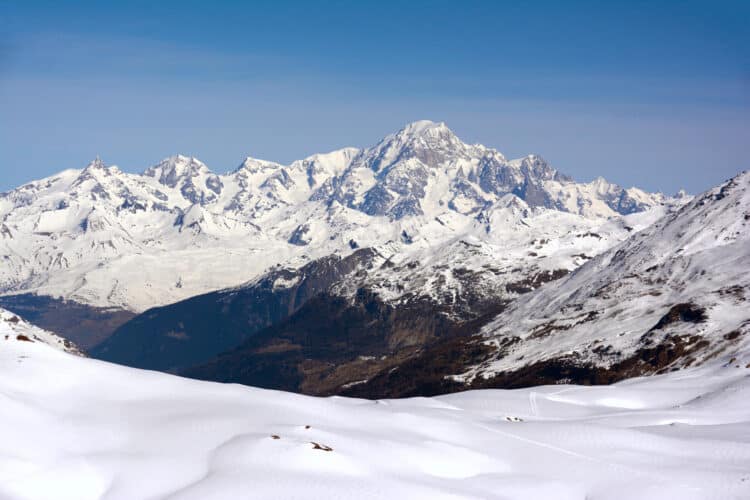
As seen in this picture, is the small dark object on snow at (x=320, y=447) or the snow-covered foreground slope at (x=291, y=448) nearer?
the snow-covered foreground slope at (x=291, y=448)

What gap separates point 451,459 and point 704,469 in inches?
734

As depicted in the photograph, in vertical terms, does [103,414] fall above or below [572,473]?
above

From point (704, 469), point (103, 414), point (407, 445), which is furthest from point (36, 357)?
point (704, 469)

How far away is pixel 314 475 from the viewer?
6378 centimetres

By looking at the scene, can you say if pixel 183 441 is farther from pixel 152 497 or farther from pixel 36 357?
pixel 36 357

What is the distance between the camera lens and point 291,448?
219ft

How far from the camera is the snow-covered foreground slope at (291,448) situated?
6309 centimetres

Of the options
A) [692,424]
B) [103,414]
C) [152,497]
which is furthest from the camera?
[692,424]

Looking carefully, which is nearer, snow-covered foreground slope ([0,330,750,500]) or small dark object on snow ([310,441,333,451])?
snow-covered foreground slope ([0,330,750,500])

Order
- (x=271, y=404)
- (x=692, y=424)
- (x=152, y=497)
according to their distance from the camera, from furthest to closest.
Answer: (x=692, y=424) → (x=271, y=404) → (x=152, y=497)

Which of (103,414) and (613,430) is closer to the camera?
(103,414)

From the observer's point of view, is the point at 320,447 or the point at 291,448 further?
the point at 320,447

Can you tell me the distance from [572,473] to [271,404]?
26.3 metres

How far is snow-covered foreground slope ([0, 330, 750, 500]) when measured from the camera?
63094 mm
